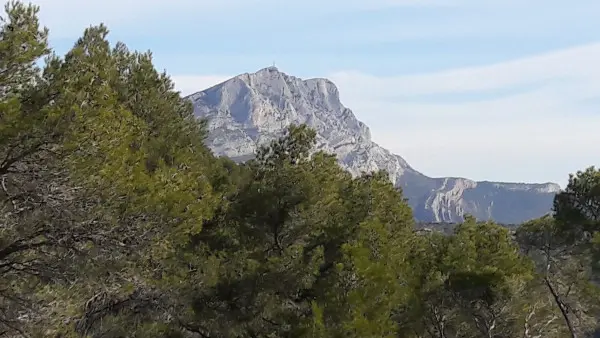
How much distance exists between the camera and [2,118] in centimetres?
812

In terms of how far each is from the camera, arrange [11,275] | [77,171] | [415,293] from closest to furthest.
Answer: [77,171]
[11,275]
[415,293]

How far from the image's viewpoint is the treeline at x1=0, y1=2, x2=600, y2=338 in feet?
28.5

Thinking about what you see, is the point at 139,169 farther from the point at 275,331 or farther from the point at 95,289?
the point at 275,331

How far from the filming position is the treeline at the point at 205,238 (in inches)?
342

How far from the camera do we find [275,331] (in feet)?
53.5

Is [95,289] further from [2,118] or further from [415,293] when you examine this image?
[415,293]

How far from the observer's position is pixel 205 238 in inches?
644

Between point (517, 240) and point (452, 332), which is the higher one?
point (517, 240)

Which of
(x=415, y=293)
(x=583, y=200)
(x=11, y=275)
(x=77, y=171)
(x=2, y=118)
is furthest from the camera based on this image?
(x=583, y=200)

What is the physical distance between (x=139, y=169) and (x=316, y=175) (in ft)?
21.6

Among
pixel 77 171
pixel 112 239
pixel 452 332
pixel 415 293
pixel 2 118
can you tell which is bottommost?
pixel 452 332

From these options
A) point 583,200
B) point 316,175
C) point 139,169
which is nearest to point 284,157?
point 316,175

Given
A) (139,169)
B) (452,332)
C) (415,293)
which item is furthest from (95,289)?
(452,332)

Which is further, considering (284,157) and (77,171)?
(284,157)
